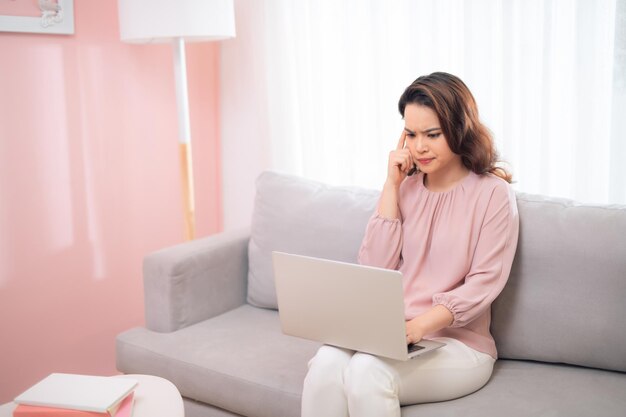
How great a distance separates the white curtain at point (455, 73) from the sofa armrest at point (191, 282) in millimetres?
620

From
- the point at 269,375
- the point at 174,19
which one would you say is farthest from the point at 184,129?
the point at 269,375

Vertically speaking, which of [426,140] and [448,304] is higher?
[426,140]

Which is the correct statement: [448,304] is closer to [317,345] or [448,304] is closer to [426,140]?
[426,140]

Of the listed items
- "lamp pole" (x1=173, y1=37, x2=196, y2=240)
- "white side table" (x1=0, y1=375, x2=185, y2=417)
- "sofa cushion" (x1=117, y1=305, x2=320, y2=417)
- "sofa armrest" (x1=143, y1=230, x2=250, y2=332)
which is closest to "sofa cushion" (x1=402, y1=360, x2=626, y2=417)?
"sofa cushion" (x1=117, y1=305, x2=320, y2=417)

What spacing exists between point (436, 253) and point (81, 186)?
150 cm

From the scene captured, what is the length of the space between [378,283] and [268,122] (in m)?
1.62

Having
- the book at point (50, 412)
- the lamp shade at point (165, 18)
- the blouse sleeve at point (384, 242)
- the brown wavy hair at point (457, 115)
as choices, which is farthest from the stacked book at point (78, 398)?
the lamp shade at point (165, 18)

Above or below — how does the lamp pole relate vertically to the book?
above

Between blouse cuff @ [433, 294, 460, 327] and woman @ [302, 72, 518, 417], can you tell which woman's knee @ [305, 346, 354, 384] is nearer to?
woman @ [302, 72, 518, 417]

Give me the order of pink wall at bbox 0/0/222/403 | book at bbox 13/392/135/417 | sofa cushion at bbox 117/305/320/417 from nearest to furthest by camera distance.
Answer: book at bbox 13/392/135/417, sofa cushion at bbox 117/305/320/417, pink wall at bbox 0/0/222/403

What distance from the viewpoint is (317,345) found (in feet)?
7.12

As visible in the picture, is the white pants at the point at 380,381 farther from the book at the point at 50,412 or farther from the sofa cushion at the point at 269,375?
the book at the point at 50,412

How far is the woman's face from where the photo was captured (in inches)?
73.6

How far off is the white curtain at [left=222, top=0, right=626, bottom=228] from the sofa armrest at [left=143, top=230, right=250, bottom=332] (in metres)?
0.62
